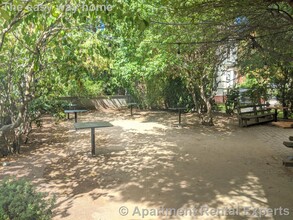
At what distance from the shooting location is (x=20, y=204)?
7.50 ft

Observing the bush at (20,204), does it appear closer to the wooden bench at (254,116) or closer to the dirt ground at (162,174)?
the dirt ground at (162,174)

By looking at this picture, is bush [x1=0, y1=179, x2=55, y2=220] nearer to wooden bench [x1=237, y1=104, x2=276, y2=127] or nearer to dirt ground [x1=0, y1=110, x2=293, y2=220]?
dirt ground [x1=0, y1=110, x2=293, y2=220]

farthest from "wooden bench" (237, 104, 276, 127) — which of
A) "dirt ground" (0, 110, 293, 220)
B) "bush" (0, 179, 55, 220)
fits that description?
"bush" (0, 179, 55, 220)

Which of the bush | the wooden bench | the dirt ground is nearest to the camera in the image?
the bush

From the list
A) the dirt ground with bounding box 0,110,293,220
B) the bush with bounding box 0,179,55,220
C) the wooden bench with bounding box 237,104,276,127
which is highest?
the wooden bench with bounding box 237,104,276,127

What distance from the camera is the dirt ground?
3.42m

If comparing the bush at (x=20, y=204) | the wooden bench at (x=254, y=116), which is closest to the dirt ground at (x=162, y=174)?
the bush at (x=20, y=204)

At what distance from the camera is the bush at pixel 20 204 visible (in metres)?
2.20

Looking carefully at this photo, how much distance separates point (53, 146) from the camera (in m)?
7.12

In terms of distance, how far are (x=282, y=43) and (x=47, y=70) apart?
18.0ft

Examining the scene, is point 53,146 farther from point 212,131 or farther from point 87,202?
point 212,131

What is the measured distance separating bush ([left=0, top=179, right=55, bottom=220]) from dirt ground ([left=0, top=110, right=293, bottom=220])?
3.09 feet

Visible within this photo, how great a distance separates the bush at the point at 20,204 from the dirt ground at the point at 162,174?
0.94m

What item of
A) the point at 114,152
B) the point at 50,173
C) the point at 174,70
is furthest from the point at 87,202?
the point at 174,70
